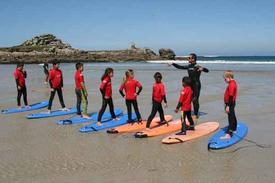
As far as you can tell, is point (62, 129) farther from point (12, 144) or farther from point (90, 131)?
point (12, 144)

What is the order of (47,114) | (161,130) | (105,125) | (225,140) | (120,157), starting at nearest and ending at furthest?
(120,157) → (225,140) → (161,130) → (105,125) → (47,114)

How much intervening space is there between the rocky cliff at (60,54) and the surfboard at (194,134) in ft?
224

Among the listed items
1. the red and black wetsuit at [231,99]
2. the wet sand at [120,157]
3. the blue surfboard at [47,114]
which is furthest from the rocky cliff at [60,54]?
the red and black wetsuit at [231,99]

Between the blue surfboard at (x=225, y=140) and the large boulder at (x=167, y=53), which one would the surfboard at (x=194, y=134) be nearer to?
the blue surfboard at (x=225, y=140)

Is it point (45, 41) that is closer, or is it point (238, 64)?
point (238, 64)

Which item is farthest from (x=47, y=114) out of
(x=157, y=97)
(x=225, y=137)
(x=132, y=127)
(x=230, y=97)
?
(x=230, y=97)

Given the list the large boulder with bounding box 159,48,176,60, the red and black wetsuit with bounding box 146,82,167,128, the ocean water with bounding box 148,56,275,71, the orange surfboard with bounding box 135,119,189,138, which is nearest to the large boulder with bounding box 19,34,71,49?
the large boulder with bounding box 159,48,176,60

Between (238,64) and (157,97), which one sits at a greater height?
(157,97)

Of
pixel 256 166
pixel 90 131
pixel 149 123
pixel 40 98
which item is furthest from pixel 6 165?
pixel 40 98

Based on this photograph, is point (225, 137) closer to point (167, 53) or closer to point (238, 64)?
→ point (238, 64)

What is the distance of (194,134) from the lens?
368 inches

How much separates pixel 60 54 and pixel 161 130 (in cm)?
8372

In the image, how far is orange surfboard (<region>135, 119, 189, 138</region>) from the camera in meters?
9.44

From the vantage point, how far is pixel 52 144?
29.4ft
